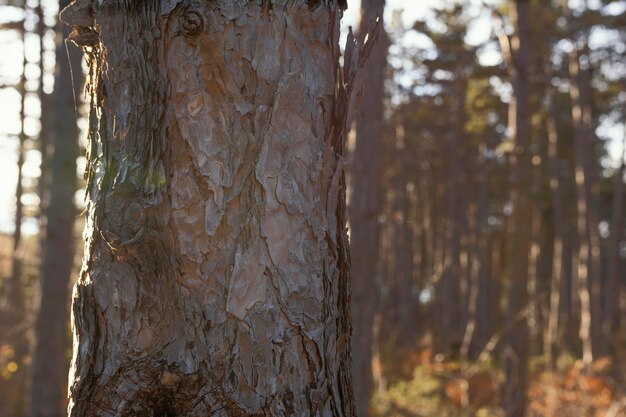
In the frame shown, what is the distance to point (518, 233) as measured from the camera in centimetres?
845

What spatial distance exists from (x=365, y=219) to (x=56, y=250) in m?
3.14

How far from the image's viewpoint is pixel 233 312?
1.75 metres

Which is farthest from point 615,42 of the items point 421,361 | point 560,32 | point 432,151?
point 421,361

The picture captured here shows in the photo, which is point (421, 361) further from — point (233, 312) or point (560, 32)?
point (233, 312)

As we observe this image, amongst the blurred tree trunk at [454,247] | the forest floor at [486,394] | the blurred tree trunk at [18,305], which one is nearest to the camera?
the forest floor at [486,394]

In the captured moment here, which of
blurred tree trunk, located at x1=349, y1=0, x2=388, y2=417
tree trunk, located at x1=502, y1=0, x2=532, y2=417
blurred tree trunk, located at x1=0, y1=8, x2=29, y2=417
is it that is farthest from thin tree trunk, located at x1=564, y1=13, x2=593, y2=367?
blurred tree trunk, located at x1=0, y1=8, x2=29, y2=417

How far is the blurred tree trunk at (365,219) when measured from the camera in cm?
649

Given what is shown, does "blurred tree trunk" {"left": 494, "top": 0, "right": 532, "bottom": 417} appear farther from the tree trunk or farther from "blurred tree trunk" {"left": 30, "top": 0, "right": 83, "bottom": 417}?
"blurred tree trunk" {"left": 30, "top": 0, "right": 83, "bottom": 417}

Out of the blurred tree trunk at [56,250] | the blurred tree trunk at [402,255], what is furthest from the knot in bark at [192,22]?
the blurred tree trunk at [402,255]

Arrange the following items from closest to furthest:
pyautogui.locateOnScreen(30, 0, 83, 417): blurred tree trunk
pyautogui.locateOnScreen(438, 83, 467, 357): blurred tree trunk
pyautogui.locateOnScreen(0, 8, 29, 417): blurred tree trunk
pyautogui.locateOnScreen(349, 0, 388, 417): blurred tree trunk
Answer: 1. pyautogui.locateOnScreen(349, 0, 388, 417): blurred tree trunk
2. pyautogui.locateOnScreen(30, 0, 83, 417): blurred tree trunk
3. pyautogui.locateOnScreen(0, 8, 29, 417): blurred tree trunk
4. pyautogui.locateOnScreen(438, 83, 467, 357): blurred tree trunk

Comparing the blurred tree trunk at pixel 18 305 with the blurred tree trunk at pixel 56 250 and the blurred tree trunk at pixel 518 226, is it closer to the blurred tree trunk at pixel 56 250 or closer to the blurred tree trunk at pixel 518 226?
the blurred tree trunk at pixel 56 250

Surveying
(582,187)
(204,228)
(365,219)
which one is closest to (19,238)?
(365,219)

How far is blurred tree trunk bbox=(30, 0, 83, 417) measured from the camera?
22.8 feet

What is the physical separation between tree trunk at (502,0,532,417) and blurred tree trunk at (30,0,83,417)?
5086 mm
